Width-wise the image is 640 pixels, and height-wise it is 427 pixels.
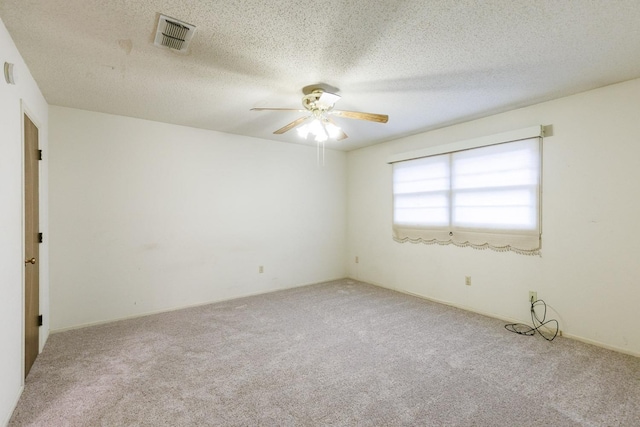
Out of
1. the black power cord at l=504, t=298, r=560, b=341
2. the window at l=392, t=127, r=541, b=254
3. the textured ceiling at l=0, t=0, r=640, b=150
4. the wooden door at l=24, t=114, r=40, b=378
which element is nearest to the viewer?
the textured ceiling at l=0, t=0, r=640, b=150

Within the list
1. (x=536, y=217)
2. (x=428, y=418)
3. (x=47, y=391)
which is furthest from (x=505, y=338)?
(x=47, y=391)

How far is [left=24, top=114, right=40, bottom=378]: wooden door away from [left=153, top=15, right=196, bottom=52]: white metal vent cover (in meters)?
1.39

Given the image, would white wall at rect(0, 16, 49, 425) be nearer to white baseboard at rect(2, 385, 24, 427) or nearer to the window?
white baseboard at rect(2, 385, 24, 427)

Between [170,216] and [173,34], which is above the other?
[173,34]

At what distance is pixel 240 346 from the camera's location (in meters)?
2.77

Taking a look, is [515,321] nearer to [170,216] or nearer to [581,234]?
[581,234]

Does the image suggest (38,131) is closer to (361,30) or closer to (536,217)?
(361,30)

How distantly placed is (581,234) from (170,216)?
15.4 ft

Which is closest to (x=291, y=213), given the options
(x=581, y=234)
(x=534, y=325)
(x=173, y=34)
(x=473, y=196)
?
(x=473, y=196)

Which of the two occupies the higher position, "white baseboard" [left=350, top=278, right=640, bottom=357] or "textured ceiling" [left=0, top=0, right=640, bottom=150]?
"textured ceiling" [left=0, top=0, right=640, bottom=150]

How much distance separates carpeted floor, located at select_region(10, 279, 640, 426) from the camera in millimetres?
1821

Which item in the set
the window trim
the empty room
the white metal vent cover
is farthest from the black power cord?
the white metal vent cover

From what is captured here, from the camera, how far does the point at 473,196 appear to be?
→ 12.1 ft

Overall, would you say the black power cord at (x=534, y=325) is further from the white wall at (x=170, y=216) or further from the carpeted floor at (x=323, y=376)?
the white wall at (x=170, y=216)
